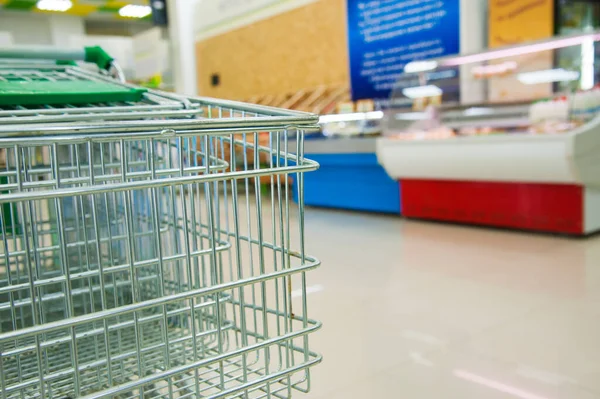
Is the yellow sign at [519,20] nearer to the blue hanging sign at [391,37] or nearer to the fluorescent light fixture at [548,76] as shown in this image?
the blue hanging sign at [391,37]

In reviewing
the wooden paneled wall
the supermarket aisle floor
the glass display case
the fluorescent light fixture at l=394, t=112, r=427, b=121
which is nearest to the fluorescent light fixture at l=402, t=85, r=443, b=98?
the glass display case

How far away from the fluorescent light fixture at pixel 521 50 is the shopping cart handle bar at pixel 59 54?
304 cm

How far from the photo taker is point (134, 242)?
1118mm

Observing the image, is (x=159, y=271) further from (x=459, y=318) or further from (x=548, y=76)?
(x=548, y=76)

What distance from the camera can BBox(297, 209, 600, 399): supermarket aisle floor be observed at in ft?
4.80

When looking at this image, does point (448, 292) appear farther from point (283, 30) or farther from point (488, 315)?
point (283, 30)

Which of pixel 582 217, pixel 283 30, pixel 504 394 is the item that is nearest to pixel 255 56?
pixel 283 30

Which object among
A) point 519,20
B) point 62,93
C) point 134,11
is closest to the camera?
point 62,93

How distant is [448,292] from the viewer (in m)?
2.27

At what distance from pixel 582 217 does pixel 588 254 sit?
17.8 inches

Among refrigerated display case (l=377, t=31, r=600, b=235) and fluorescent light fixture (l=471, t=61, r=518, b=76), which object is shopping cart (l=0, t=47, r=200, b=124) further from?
fluorescent light fixture (l=471, t=61, r=518, b=76)

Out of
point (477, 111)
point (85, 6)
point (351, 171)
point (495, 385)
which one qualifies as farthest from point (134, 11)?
point (495, 385)

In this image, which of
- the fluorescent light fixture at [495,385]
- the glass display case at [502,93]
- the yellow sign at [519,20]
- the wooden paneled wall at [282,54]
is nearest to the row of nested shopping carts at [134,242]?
the fluorescent light fixture at [495,385]

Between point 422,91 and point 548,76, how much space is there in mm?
960
